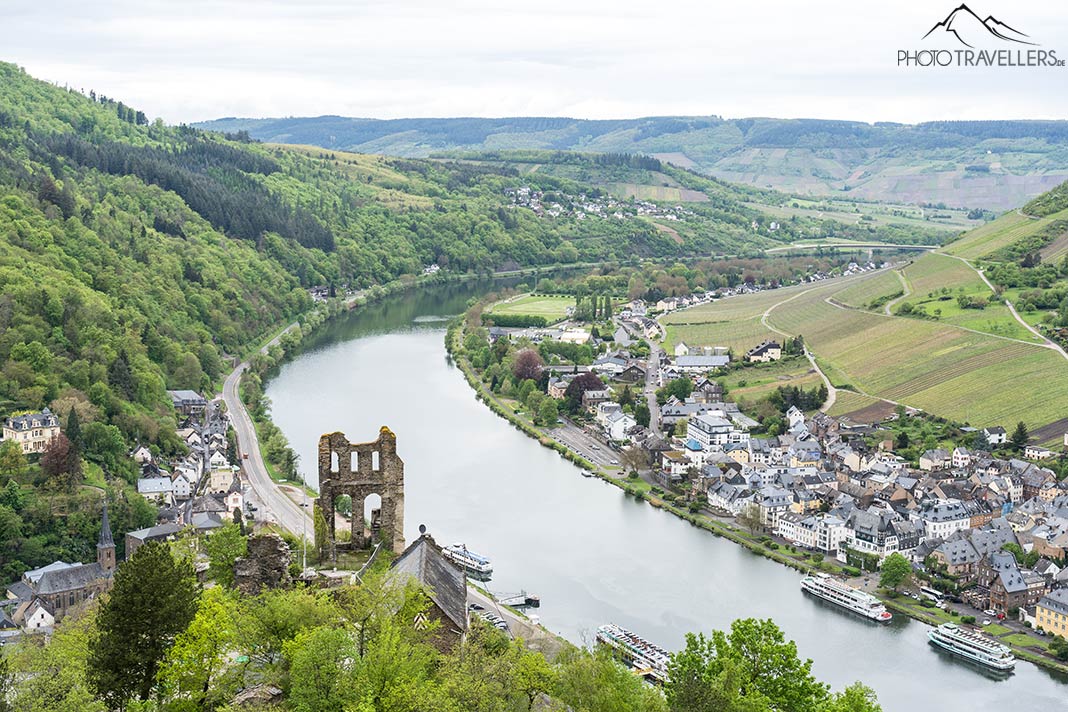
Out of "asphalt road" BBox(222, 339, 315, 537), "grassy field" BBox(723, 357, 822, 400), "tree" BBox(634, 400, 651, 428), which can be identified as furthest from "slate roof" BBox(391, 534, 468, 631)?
"grassy field" BBox(723, 357, 822, 400)

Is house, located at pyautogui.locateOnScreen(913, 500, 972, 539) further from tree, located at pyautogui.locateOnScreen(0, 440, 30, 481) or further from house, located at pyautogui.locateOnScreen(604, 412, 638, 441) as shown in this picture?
tree, located at pyautogui.locateOnScreen(0, 440, 30, 481)

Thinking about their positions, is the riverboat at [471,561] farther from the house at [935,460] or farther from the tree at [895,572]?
the house at [935,460]

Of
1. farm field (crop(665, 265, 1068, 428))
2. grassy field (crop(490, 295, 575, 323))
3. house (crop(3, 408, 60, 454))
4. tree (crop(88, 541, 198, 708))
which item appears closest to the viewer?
tree (crop(88, 541, 198, 708))

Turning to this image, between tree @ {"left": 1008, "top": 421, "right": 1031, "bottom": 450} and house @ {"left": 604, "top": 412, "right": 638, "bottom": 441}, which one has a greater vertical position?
tree @ {"left": 1008, "top": 421, "right": 1031, "bottom": 450}

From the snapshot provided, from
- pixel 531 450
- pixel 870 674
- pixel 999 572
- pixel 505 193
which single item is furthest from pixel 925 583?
pixel 505 193

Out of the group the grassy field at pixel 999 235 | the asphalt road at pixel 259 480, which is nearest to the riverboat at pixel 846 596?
the asphalt road at pixel 259 480

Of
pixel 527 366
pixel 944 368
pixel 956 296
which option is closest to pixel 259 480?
pixel 527 366
